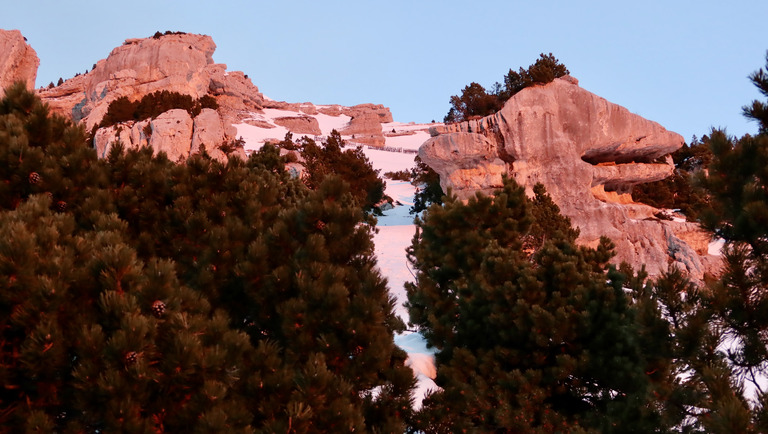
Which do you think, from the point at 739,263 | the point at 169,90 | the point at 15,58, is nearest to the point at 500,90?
the point at 739,263

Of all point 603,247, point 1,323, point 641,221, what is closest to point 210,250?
point 1,323

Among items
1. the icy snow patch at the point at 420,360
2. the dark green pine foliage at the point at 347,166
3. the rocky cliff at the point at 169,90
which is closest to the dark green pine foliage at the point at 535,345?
the icy snow patch at the point at 420,360

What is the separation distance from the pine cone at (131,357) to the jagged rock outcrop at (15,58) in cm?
4898

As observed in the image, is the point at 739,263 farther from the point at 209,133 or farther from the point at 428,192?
the point at 209,133

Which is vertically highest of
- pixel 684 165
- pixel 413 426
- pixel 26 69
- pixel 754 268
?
pixel 26 69

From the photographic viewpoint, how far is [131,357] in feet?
9.18

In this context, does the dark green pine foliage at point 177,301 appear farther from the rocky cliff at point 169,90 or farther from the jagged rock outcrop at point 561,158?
A: the jagged rock outcrop at point 561,158

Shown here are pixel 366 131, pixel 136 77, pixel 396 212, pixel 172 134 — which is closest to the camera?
pixel 172 134

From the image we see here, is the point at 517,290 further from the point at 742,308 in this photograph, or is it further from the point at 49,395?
the point at 49,395

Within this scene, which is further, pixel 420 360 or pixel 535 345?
pixel 420 360

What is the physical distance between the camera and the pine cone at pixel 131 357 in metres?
2.79

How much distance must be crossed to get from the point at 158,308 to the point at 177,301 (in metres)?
0.12

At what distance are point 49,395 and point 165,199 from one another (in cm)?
313

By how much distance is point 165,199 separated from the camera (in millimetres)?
5750
